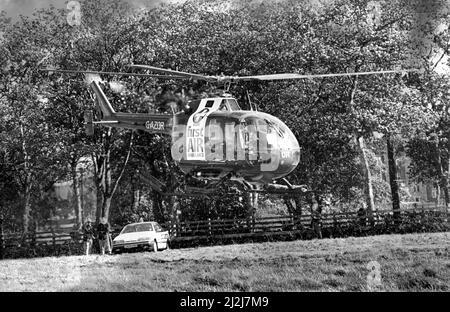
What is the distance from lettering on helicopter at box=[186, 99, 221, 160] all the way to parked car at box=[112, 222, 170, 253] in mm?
10916

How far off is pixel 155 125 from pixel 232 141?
144 inches

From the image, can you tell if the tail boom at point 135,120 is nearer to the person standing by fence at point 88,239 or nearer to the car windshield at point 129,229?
the car windshield at point 129,229

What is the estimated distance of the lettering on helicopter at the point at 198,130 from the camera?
58.2 ft

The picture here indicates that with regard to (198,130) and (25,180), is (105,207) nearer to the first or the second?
(25,180)

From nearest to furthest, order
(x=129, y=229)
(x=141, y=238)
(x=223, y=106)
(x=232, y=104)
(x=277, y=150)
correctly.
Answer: (x=277, y=150)
(x=223, y=106)
(x=232, y=104)
(x=141, y=238)
(x=129, y=229)

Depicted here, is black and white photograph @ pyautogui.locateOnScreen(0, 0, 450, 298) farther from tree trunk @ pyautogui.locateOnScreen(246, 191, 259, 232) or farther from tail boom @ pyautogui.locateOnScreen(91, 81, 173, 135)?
tree trunk @ pyautogui.locateOnScreen(246, 191, 259, 232)

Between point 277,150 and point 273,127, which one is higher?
point 273,127

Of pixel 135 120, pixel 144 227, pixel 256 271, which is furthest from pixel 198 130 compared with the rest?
pixel 144 227

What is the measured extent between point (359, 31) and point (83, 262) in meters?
21.6

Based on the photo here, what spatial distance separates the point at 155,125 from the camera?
20.0 metres

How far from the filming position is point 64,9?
4009 cm

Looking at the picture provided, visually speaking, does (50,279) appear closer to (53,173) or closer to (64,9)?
(64,9)
